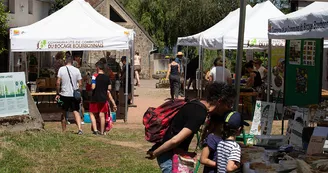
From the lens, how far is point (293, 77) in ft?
32.4

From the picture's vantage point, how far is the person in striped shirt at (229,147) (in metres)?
4.53

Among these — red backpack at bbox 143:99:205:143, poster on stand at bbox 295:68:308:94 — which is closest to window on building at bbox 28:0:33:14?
poster on stand at bbox 295:68:308:94

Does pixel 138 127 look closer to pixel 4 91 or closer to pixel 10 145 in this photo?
pixel 4 91

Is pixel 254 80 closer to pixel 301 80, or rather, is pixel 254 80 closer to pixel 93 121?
pixel 93 121

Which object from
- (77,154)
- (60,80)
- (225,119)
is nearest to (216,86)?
(225,119)

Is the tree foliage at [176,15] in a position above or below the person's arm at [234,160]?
above

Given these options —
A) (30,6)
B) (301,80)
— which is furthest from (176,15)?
(301,80)

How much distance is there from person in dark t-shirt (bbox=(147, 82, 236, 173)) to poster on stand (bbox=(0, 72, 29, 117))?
7.64 metres

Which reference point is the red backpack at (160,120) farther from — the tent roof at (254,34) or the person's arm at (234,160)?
the tent roof at (254,34)

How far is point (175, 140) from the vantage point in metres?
Answer: 4.59

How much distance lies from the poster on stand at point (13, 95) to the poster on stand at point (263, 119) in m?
5.28

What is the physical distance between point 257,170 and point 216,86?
797 mm

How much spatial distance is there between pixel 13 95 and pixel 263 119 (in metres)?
5.70

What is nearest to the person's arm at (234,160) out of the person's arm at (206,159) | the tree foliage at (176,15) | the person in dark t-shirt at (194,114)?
the person's arm at (206,159)
